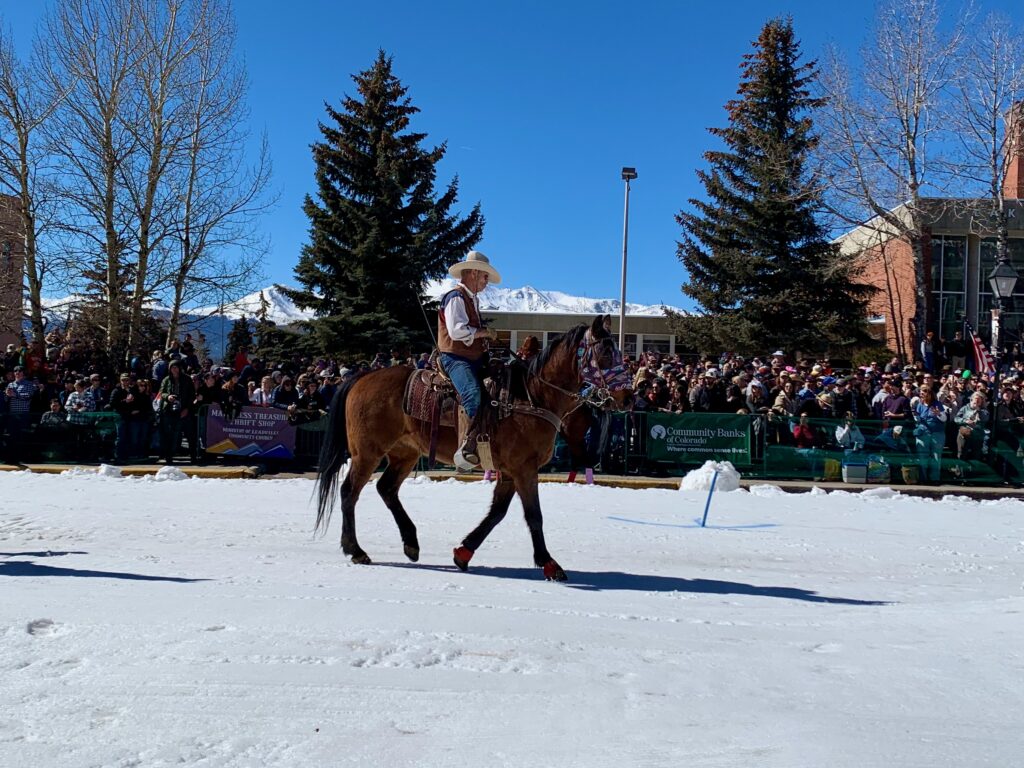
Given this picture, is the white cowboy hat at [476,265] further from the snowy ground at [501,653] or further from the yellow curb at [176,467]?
the yellow curb at [176,467]

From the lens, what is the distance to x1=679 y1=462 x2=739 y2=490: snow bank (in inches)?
526

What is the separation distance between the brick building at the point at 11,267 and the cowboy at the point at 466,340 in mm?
19710

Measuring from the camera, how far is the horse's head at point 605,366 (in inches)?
275

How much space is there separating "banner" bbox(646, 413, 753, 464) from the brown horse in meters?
8.39

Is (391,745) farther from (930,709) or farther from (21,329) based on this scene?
(21,329)

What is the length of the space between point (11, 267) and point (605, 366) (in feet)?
79.5

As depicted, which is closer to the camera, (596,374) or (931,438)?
(596,374)

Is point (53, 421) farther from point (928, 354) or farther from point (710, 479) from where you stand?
point (928, 354)

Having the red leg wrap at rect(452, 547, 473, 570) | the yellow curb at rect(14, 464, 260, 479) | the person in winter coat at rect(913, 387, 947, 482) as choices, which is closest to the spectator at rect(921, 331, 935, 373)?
the person in winter coat at rect(913, 387, 947, 482)

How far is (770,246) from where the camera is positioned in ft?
96.0

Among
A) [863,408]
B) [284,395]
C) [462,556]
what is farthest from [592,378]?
[863,408]

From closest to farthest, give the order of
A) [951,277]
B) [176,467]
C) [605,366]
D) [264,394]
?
1. [605,366]
2. [176,467]
3. [264,394]
4. [951,277]

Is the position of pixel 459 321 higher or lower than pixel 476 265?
lower

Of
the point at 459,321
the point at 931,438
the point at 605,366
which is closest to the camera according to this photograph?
the point at 605,366
